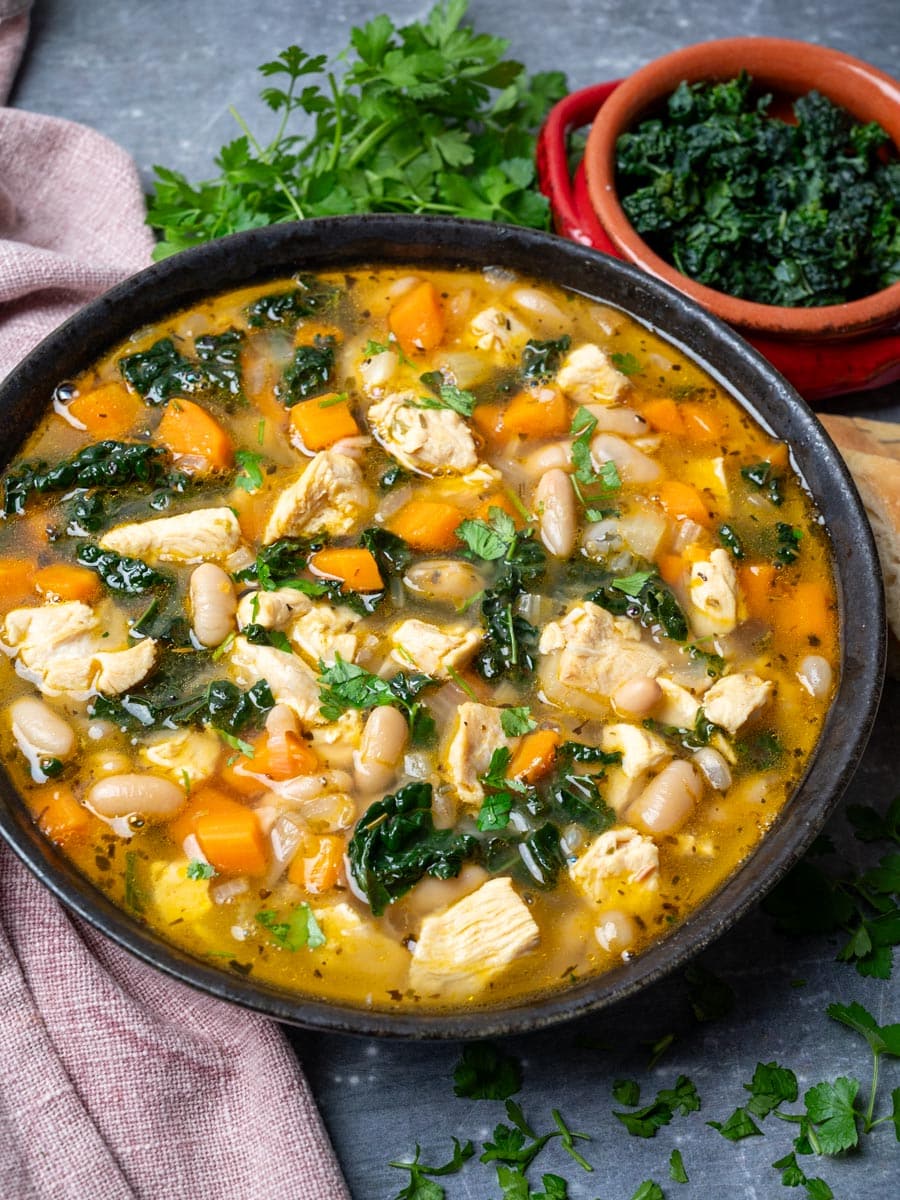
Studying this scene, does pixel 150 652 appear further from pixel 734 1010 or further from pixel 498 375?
pixel 734 1010

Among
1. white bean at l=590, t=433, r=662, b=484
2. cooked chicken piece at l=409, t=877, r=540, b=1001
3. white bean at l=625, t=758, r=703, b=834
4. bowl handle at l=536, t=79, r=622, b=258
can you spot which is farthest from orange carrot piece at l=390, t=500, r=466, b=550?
bowl handle at l=536, t=79, r=622, b=258

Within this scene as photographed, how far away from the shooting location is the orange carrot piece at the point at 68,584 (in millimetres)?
3585

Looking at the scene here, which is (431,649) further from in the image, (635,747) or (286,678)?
(635,747)

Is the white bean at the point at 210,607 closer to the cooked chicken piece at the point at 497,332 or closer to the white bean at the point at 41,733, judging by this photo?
the white bean at the point at 41,733

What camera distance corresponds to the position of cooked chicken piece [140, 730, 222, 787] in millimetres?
3375

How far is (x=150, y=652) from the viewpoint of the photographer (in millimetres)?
3453

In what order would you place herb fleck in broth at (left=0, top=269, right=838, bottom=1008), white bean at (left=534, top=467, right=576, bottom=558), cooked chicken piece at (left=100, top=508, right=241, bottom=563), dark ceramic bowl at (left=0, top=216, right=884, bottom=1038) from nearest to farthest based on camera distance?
dark ceramic bowl at (left=0, top=216, right=884, bottom=1038) < herb fleck in broth at (left=0, top=269, right=838, bottom=1008) < cooked chicken piece at (left=100, top=508, right=241, bottom=563) < white bean at (left=534, top=467, right=576, bottom=558)

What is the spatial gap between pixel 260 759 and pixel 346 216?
1.83 m

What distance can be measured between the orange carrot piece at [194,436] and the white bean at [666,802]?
1633mm

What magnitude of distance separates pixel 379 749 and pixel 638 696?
2.47 ft

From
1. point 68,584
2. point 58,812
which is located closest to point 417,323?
point 68,584

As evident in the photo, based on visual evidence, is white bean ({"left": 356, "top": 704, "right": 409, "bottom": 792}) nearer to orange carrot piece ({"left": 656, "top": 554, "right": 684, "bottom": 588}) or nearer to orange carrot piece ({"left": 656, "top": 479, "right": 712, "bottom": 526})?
orange carrot piece ({"left": 656, "top": 554, "right": 684, "bottom": 588})

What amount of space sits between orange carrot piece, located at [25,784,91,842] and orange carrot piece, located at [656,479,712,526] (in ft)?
6.46

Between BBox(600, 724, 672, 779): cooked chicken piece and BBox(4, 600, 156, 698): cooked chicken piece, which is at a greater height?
BBox(4, 600, 156, 698): cooked chicken piece
